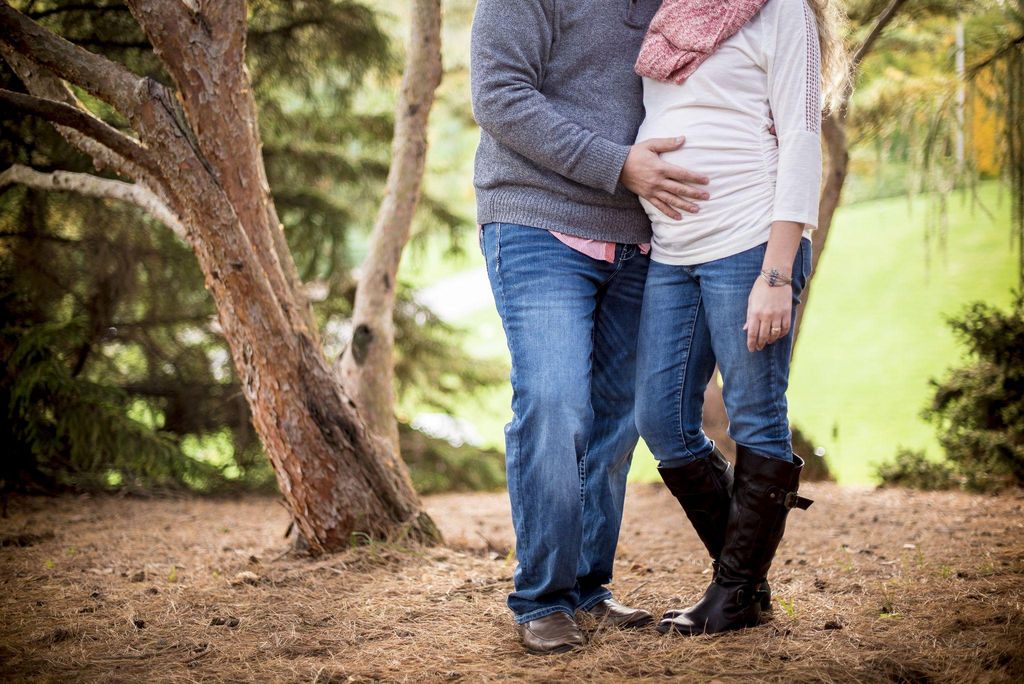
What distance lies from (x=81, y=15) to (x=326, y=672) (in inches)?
130

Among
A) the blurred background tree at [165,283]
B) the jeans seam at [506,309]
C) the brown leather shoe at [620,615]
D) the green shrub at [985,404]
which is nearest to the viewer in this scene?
the jeans seam at [506,309]

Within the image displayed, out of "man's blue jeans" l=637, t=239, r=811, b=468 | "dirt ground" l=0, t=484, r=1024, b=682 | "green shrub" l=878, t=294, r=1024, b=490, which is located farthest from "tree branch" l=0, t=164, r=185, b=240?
"green shrub" l=878, t=294, r=1024, b=490

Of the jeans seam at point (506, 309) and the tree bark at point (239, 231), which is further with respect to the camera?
the tree bark at point (239, 231)

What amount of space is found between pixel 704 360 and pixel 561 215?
0.51 metres

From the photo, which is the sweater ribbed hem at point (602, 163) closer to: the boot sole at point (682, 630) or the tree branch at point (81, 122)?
the boot sole at point (682, 630)

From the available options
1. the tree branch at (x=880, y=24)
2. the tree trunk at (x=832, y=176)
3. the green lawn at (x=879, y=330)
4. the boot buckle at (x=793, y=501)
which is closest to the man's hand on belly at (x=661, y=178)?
the boot buckle at (x=793, y=501)

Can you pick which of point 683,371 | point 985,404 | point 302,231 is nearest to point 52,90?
point 683,371

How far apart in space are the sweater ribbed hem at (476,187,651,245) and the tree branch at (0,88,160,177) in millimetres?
1337

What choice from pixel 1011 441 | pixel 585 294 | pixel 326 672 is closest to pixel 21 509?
pixel 326 672

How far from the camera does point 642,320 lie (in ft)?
6.66

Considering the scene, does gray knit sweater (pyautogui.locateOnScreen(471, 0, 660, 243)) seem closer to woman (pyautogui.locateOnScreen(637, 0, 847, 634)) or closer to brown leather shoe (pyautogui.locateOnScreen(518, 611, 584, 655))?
woman (pyautogui.locateOnScreen(637, 0, 847, 634))

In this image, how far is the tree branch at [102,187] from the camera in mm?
2918

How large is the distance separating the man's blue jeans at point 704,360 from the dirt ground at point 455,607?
0.49 metres

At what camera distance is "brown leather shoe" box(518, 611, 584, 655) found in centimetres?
187
